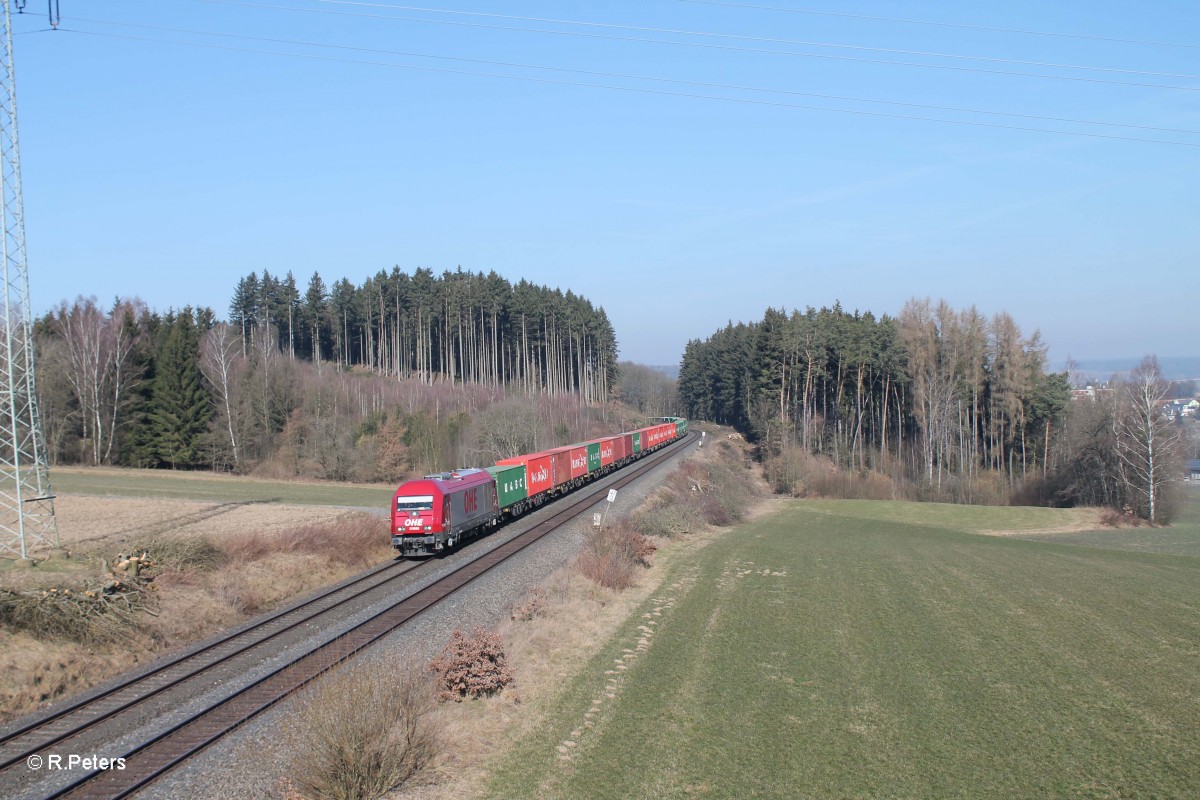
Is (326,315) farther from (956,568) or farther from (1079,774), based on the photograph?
(1079,774)

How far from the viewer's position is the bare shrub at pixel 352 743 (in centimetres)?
954

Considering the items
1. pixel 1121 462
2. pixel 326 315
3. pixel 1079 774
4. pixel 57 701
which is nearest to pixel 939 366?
pixel 1121 462

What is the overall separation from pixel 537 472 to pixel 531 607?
72.6 ft

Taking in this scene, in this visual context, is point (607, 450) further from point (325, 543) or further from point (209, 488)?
point (325, 543)

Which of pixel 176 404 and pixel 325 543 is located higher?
pixel 176 404

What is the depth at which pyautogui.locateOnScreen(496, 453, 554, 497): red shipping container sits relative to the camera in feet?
131

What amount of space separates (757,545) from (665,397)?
5597 inches

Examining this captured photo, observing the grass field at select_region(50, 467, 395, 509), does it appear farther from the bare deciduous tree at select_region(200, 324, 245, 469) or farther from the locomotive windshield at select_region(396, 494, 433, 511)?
the locomotive windshield at select_region(396, 494, 433, 511)

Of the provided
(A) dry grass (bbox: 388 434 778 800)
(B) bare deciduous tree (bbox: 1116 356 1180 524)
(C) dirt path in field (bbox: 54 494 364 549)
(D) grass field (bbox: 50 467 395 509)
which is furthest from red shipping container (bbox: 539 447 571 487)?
(B) bare deciduous tree (bbox: 1116 356 1180 524)

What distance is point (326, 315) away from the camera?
103875 mm

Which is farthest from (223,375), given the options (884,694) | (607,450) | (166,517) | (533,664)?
(884,694)

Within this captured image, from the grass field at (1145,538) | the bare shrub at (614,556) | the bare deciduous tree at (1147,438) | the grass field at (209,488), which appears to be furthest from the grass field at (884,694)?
the bare deciduous tree at (1147,438)

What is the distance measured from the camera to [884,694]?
13.6m

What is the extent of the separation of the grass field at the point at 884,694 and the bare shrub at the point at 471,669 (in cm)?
134
